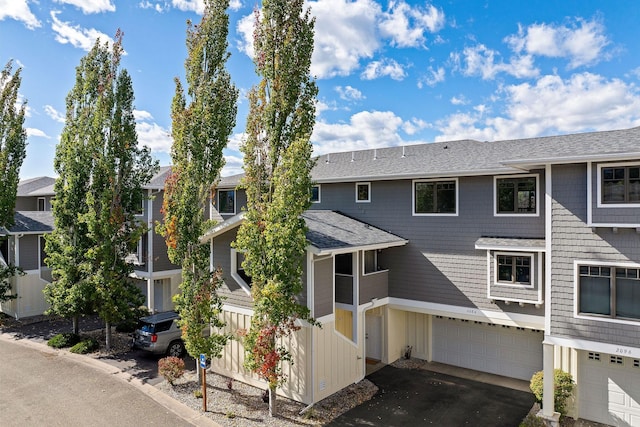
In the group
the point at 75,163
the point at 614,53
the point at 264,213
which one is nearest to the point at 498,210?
the point at 614,53

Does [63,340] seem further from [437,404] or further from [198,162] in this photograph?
[437,404]

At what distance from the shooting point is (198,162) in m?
11.9

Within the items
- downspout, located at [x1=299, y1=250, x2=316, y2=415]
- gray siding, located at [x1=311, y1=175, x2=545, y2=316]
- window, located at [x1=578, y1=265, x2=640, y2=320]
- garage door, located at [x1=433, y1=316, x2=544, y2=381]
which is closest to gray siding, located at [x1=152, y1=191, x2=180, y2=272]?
gray siding, located at [x1=311, y1=175, x2=545, y2=316]

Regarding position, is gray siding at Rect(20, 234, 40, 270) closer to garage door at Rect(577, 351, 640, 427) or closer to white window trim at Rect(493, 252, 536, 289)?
white window trim at Rect(493, 252, 536, 289)

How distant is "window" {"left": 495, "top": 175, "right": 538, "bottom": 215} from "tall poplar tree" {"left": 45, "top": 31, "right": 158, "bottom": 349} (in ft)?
45.9

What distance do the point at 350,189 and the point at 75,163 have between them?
36.9 ft

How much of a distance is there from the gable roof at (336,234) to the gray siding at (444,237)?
606 mm

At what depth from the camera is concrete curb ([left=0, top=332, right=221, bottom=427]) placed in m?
10.8

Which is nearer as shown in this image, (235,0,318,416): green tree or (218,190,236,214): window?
(235,0,318,416): green tree

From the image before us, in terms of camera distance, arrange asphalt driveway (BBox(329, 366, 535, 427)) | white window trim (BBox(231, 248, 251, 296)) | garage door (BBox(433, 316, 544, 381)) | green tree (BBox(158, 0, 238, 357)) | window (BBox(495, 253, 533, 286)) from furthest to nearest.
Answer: garage door (BBox(433, 316, 544, 381)) < white window trim (BBox(231, 248, 251, 296)) < window (BBox(495, 253, 533, 286)) < green tree (BBox(158, 0, 238, 357)) < asphalt driveway (BBox(329, 366, 535, 427))

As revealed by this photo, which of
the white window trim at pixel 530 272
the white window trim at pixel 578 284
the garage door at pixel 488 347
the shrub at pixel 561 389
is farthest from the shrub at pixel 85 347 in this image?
A: the white window trim at pixel 578 284

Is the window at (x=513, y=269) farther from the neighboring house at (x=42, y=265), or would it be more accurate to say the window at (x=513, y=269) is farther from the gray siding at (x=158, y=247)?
the gray siding at (x=158, y=247)

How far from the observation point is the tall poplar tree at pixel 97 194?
15570 millimetres

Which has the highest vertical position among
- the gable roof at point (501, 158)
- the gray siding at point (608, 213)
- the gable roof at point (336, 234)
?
the gable roof at point (501, 158)
